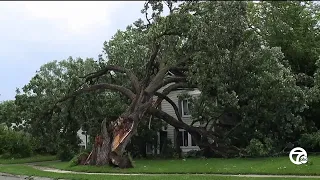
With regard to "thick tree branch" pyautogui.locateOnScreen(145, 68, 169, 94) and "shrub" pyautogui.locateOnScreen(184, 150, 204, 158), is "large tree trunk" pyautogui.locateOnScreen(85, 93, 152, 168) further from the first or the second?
"shrub" pyautogui.locateOnScreen(184, 150, 204, 158)

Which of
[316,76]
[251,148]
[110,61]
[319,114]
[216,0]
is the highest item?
[216,0]

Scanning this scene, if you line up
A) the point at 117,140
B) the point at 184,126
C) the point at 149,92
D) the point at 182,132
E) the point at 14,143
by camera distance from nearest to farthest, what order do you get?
the point at 117,140, the point at 149,92, the point at 184,126, the point at 182,132, the point at 14,143

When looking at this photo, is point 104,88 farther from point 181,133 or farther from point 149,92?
point 181,133

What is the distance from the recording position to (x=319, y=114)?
27859 millimetres

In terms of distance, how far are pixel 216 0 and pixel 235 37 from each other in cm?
234

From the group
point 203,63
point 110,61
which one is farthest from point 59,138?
point 203,63

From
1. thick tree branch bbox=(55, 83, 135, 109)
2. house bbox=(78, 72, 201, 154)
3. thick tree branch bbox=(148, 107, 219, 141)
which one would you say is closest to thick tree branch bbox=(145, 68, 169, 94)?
thick tree branch bbox=(55, 83, 135, 109)

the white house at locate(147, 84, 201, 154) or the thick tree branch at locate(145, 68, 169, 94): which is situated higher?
the thick tree branch at locate(145, 68, 169, 94)

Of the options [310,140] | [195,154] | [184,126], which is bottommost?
[195,154]

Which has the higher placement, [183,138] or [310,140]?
[183,138]

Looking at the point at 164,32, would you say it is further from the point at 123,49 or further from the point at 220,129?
the point at 220,129

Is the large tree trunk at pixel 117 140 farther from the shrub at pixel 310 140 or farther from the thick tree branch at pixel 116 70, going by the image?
the shrub at pixel 310 140

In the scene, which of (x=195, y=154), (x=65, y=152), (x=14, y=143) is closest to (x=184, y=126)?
(x=195, y=154)

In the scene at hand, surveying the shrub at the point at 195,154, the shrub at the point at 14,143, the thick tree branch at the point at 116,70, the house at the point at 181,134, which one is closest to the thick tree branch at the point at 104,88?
the thick tree branch at the point at 116,70
